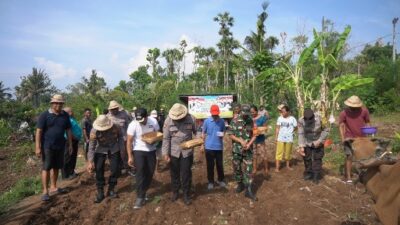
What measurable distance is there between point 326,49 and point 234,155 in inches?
394

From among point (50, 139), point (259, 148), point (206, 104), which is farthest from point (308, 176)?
point (206, 104)

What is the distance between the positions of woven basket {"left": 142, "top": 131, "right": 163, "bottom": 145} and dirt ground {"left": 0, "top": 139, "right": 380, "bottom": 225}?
3.94ft

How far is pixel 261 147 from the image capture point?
9.35m

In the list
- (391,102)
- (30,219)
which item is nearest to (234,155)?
(30,219)

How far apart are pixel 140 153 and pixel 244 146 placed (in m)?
Answer: 2.02

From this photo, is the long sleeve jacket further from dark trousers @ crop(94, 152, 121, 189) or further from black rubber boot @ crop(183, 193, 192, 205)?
dark trousers @ crop(94, 152, 121, 189)

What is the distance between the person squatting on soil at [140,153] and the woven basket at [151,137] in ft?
0.33

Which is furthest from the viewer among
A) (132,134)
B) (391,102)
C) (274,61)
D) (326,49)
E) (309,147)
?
(391,102)

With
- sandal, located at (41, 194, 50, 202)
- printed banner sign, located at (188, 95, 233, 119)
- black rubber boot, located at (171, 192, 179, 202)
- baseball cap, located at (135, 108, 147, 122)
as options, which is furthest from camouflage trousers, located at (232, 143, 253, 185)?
printed banner sign, located at (188, 95, 233, 119)

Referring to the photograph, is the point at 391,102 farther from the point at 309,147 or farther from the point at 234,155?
the point at 234,155

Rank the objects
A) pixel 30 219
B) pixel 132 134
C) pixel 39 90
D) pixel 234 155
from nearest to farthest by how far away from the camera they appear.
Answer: pixel 30 219 < pixel 132 134 < pixel 234 155 < pixel 39 90

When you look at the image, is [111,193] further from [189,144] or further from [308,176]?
[308,176]

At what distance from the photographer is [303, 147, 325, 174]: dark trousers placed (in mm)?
8016

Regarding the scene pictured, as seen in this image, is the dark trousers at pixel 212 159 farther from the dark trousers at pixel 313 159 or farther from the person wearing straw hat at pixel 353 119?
the person wearing straw hat at pixel 353 119
